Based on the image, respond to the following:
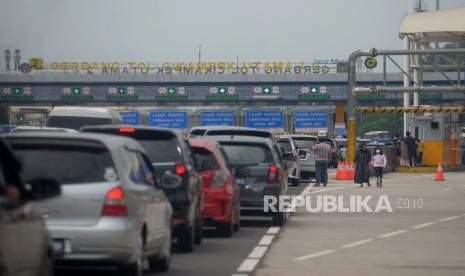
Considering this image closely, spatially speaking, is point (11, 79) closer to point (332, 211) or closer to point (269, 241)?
point (332, 211)

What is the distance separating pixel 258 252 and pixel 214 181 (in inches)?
80.3

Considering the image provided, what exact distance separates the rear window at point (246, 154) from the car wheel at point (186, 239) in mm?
5897

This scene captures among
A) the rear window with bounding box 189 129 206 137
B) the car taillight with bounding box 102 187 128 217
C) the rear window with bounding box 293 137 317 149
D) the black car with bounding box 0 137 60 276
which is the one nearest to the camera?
the black car with bounding box 0 137 60 276

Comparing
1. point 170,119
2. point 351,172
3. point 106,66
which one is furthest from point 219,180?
point 106,66

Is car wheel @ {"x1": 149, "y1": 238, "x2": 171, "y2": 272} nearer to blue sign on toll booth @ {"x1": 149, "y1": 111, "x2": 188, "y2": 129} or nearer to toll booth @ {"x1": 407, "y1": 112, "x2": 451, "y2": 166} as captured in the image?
toll booth @ {"x1": 407, "y1": 112, "x2": 451, "y2": 166}

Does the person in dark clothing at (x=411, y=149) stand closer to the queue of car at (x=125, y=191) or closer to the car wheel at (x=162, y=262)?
the queue of car at (x=125, y=191)

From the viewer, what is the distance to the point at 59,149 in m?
12.7

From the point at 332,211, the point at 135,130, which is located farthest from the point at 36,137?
the point at 332,211

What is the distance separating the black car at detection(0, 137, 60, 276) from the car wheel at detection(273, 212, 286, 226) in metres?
14.8

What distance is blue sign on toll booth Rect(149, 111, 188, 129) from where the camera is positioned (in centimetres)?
7719

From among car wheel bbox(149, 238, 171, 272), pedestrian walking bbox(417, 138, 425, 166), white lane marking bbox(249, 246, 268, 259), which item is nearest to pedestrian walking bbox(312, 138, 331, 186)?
pedestrian walking bbox(417, 138, 425, 166)

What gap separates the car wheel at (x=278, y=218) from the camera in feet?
78.9

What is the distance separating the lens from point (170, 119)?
77938 millimetres
